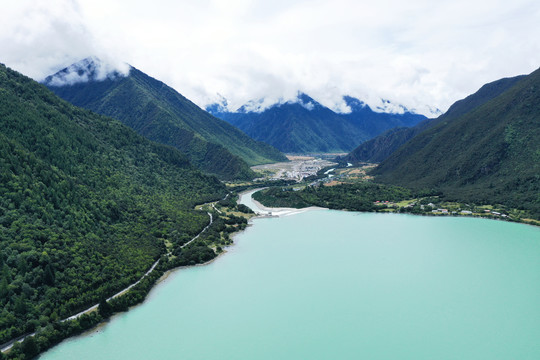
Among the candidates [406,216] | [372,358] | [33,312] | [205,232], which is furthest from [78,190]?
[406,216]

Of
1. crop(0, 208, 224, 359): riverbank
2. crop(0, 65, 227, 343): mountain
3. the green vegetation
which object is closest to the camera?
crop(0, 208, 224, 359): riverbank

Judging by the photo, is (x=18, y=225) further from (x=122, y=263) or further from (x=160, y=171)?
(x=160, y=171)

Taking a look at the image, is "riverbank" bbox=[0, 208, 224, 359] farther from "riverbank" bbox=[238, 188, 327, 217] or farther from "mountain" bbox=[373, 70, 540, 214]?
"mountain" bbox=[373, 70, 540, 214]

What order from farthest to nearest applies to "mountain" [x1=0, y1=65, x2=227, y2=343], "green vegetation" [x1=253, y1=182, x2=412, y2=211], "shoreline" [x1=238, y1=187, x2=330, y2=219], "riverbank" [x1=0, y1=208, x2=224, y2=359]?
"green vegetation" [x1=253, y1=182, x2=412, y2=211] → "shoreline" [x1=238, y1=187, x2=330, y2=219] → "mountain" [x1=0, y1=65, x2=227, y2=343] → "riverbank" [x1=0, y1=208, x2=224, y2=359]

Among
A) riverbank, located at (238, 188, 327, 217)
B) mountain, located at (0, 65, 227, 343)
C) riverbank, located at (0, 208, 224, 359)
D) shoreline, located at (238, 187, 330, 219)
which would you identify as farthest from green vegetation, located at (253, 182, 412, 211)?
riverbank, located at (0, 208, 224, 359)

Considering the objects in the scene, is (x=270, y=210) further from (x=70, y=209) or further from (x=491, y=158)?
(x=491, y=158)

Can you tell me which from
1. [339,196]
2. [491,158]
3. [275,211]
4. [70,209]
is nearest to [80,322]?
[70,209]
